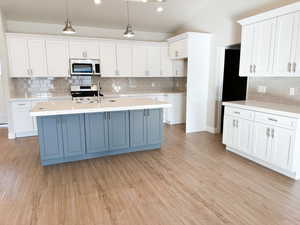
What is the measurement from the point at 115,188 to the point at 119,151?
1189 millimetres

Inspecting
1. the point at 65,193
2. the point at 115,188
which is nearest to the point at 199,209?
the point at 115,188

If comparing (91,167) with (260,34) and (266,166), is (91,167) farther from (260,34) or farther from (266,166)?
(260,34)

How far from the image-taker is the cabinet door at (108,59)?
217 inches

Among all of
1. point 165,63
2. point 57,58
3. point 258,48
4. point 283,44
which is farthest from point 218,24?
point 57,58

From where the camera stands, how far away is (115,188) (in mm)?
2668

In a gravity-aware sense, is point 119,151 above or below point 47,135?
below

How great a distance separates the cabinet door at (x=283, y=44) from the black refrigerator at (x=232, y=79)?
178cm

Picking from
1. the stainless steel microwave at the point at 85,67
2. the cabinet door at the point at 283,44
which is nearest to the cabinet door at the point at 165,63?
the stainless steel microwave at the point at 85,67

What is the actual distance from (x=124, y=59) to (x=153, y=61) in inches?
34.2

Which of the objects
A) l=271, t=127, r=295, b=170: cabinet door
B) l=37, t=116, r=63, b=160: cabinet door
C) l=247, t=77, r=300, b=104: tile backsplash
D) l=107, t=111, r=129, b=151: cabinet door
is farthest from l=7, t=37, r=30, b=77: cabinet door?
l=271, t=127, r=295, b=170: cabinet door

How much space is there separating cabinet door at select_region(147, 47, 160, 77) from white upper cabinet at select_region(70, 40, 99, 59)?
1476mm

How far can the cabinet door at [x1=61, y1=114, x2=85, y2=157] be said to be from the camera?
334cm

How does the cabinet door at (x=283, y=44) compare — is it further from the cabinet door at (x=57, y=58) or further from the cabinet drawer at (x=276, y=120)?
the cabinet door at (x=57, y=58)

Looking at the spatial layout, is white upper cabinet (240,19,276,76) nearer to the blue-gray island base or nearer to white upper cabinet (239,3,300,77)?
white upper cabinet (239,3,300,77)
